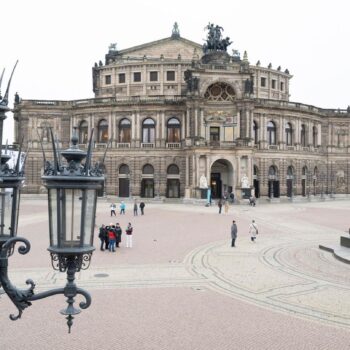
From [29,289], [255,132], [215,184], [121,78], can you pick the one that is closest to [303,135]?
[255,132]

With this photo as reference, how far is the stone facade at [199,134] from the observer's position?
5534 cm

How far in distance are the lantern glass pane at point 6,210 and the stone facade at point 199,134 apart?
48.2m

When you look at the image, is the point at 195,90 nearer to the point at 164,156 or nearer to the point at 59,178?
the point at 164,156

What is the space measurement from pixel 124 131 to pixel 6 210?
55230 mm

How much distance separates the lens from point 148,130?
6059 cm

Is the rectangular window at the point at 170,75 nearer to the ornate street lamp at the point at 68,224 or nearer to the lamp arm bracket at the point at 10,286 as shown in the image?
the ornate street lamp at the point at 68,224

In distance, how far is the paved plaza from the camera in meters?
10.2

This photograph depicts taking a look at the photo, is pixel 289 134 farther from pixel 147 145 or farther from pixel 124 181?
pixel 124 181

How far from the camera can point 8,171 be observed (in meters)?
6.49

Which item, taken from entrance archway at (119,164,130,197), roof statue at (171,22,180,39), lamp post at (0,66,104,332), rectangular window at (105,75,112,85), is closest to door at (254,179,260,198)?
entrance archway at (119,164,130,197)

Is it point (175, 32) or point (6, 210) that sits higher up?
point (175, 32)

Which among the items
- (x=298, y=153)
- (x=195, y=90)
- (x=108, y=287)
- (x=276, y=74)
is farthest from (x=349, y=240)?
(x=276, y=74)

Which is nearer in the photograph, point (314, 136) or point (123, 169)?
point (123, 169)

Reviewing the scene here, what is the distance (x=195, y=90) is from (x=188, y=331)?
47.0 m
